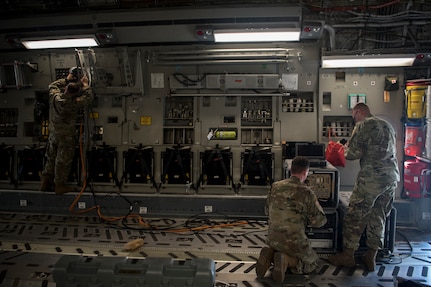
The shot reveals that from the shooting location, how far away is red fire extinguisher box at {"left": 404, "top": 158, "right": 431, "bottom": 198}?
5.50 m

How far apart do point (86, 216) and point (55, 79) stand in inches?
120

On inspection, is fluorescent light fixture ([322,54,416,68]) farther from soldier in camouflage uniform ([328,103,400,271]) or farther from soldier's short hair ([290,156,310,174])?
soldier's short hair ([290,156,310,174])

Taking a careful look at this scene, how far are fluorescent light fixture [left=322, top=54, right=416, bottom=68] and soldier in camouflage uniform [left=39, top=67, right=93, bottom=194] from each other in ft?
15.2

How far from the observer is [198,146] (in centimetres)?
654

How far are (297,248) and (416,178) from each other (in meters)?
3.12

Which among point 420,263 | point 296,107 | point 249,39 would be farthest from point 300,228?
point 249,39

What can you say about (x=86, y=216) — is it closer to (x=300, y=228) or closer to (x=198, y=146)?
(x=198, y=146)

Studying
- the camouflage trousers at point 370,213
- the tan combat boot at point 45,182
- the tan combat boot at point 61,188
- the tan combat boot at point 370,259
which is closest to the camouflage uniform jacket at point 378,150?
the camouflage trousers at point 370,213

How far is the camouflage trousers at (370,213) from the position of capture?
4285 millimetres

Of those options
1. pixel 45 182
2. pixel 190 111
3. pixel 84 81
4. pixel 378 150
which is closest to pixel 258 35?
pixel 190 111

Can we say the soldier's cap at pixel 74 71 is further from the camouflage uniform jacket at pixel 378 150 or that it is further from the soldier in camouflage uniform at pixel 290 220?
the camouflage uniform jacket at pixel 378 150

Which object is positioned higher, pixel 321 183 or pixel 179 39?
pixel 179 39

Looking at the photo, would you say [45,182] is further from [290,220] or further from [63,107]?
[290,220]

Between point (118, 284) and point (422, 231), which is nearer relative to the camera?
point (118, 284)
